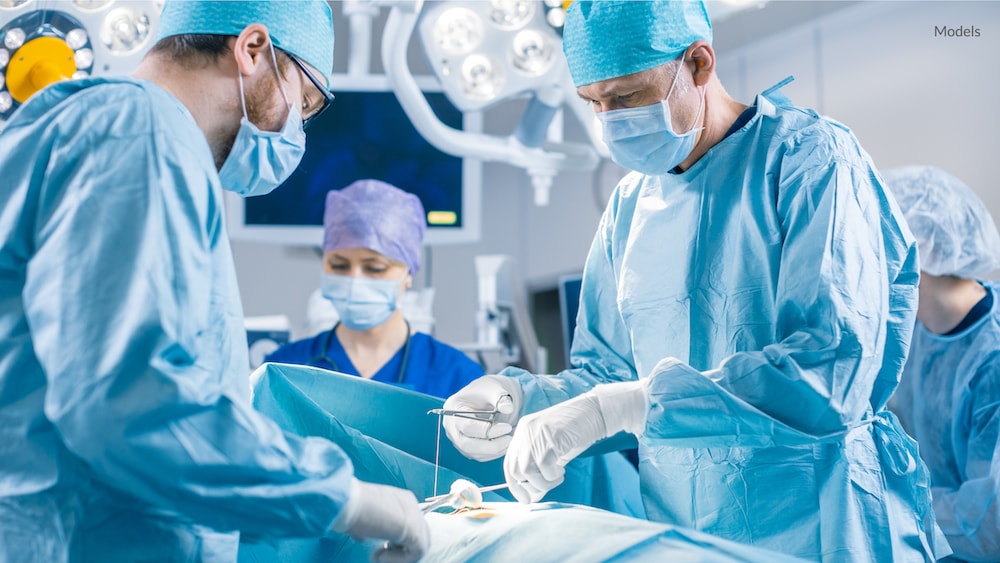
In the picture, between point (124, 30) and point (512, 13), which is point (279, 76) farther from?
point (512, 13)

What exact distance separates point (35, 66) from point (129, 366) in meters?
1.77

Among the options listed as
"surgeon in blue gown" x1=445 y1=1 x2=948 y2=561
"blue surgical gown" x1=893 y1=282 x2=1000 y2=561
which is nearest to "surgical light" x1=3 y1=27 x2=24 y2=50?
"surgeon in blue gown" x1=445 y1=1 x2=948 y2=561

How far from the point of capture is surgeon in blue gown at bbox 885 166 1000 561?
2.20 m

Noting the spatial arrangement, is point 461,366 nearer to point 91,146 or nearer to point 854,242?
point 854,242

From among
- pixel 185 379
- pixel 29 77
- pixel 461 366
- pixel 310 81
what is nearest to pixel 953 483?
pixel 461 366

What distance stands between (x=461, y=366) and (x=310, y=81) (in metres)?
1.53

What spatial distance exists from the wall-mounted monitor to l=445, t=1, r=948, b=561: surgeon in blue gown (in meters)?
1.95

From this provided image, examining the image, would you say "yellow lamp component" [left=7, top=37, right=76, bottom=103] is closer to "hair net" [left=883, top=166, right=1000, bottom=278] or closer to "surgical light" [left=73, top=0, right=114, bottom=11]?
"surgical light" [left=73, top=0, right=114, bottom=11]

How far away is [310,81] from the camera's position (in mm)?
1328

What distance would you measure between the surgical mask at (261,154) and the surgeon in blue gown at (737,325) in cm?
48

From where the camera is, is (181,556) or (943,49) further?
(943,49)

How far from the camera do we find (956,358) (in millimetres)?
2363

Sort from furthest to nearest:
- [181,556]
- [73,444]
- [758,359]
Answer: [758,359] < [181,556] < [73,444]

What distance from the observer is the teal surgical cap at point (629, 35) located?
145cm
